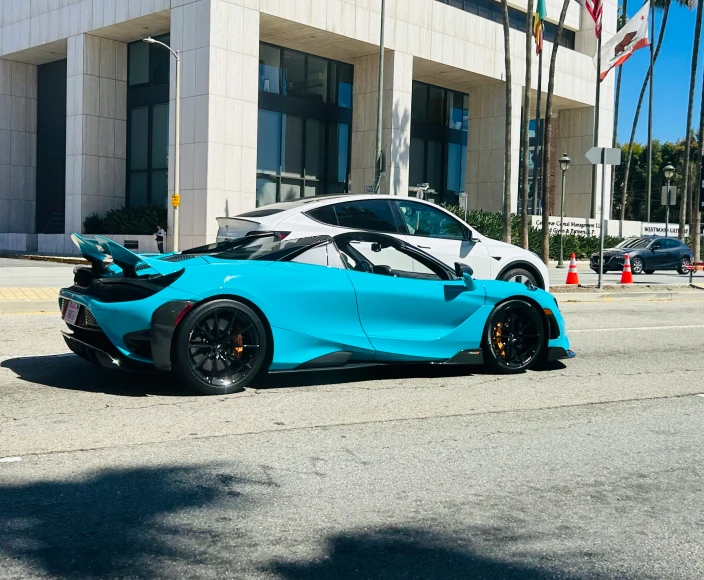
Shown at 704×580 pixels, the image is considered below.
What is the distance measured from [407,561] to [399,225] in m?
8.44

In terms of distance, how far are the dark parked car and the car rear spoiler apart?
26.0m

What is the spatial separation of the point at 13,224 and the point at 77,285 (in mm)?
37677

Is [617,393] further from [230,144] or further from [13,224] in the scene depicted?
[13,224]

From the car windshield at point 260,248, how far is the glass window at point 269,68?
1177 inches

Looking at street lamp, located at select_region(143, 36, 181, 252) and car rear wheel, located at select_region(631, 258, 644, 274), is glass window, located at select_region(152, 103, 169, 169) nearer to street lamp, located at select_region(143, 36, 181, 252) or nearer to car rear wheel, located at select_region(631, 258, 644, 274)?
street lamp, located at select_region(143, 36, 181, 252)

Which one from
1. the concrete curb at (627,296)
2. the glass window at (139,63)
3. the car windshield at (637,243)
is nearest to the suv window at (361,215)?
the concrete curb at (627,296)

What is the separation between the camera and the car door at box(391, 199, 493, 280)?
38.2ft

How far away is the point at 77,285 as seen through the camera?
22.8 feet

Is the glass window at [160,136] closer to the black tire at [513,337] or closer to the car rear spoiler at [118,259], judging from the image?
the black tire at [513,337]

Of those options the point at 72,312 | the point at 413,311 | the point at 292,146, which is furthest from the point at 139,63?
the point at 413,311

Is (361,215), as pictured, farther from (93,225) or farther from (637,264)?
(93,225)

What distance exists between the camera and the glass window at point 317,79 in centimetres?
3803

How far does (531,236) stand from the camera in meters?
42.6

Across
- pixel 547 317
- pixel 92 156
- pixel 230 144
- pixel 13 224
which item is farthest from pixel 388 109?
pixel 547 317
